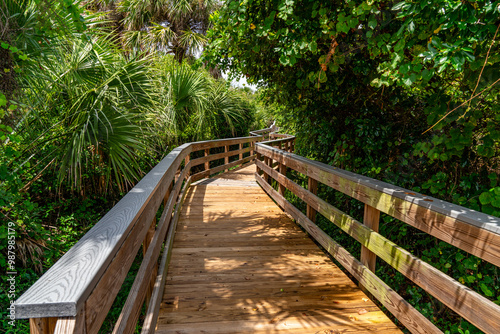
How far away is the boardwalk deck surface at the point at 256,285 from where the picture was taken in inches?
99.9

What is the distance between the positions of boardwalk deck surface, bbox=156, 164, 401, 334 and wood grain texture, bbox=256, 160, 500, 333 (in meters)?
0.50

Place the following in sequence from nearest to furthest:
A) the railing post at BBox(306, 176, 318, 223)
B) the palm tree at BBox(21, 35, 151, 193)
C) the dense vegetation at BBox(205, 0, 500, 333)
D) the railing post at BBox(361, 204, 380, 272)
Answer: the dense vegetation at BBox(205, 0, 500, 333)
the railing post at BBox(361, 204, 380, 272)
the railing post at BBox(306, 176, 318, 223)
the palm tree at BBox(21, 35, 151, 193)

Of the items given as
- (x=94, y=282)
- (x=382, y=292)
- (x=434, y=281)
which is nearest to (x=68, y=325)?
(x=94, y=282)

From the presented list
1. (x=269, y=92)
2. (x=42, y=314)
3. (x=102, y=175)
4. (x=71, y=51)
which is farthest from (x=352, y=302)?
(x=71, y=51)

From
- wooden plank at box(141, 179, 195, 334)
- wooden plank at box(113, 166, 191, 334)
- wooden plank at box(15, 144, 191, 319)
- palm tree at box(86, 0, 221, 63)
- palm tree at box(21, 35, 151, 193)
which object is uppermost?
palm tree at box(86, 0, 221, 63)

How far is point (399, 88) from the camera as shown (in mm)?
3994

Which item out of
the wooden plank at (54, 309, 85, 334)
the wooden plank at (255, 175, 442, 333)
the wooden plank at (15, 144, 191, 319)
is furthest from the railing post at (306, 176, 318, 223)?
the wooden plank at (54, 309, 85, 334)

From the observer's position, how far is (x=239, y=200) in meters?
6.58

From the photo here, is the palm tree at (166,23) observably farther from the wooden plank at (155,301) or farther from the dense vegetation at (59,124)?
the wooden plank at (155,301)

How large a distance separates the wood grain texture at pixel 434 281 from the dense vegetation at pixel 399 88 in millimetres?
598

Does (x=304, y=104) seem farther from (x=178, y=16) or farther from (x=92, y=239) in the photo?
(x=178, y=16)

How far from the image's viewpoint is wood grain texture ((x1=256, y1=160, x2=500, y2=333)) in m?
1.69

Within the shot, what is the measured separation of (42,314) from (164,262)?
7.61 feet

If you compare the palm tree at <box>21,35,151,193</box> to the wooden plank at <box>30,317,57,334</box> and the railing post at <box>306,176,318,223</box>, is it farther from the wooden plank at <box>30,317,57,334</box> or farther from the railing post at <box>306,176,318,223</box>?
→ the wooden plank at <box>30,317,57,334</box>
